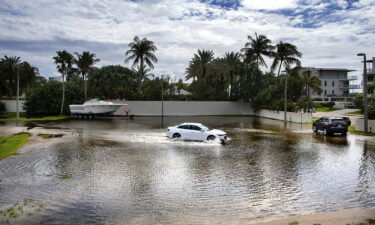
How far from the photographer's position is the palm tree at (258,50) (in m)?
62.9

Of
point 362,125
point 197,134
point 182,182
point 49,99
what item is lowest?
point 182,182

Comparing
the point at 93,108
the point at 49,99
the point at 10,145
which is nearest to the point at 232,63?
the point at 93,108

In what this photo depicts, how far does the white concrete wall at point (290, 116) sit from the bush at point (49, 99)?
35.1 metres

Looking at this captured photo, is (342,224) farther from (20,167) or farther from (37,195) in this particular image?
(20,167)

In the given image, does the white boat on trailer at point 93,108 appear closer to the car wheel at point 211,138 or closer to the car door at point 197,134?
the car door at point 197,134

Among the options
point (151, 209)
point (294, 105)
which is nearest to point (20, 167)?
point (151, 209)

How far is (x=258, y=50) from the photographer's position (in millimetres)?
63625

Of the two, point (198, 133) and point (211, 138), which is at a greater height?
point (198, 133)

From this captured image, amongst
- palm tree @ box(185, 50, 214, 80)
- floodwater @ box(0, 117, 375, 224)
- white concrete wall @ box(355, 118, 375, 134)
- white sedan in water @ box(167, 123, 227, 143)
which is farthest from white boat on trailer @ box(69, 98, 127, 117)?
white concrete wall @ box(355, 118, 375, 134)

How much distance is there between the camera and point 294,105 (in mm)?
49688

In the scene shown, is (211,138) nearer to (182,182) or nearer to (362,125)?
(182,182)

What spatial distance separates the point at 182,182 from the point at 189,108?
52.5 meters

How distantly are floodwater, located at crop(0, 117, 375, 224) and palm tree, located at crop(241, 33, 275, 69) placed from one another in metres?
44.8

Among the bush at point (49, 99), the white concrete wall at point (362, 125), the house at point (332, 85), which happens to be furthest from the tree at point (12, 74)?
the house at point (332, 85)
